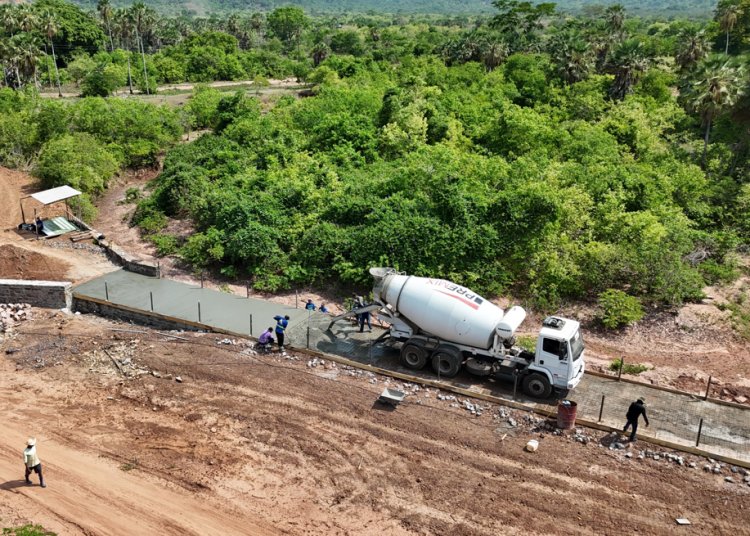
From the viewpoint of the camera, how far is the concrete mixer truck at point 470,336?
60.7 ft

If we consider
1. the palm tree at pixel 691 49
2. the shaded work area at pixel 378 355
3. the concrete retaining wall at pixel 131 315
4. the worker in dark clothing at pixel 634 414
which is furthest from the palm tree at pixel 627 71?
the concrete retaining wall at pixel 131 315

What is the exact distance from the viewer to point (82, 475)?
16.1m

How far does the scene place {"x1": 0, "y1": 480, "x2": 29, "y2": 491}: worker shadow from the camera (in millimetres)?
15484

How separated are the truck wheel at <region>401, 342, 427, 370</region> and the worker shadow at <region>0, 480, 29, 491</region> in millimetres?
11072

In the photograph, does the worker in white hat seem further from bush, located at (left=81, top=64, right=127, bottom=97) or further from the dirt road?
bush, located at (left=81, top=64, right=127, bottom=97)

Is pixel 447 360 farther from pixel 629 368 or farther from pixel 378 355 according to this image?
pixel 629 368

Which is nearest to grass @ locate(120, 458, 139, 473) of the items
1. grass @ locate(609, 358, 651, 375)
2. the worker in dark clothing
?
the worker in dark clothing

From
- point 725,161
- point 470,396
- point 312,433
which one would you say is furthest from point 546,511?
point 725,161

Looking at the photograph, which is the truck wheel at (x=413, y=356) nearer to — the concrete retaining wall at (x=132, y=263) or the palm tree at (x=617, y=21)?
the concrete retaining wall at (x=132, y=263)

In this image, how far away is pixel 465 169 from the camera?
108 feet

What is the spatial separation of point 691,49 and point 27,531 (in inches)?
2438

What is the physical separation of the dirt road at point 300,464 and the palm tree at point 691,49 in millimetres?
51223

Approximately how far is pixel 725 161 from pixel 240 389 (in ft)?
110

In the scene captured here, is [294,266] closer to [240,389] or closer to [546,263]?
[240,389]
